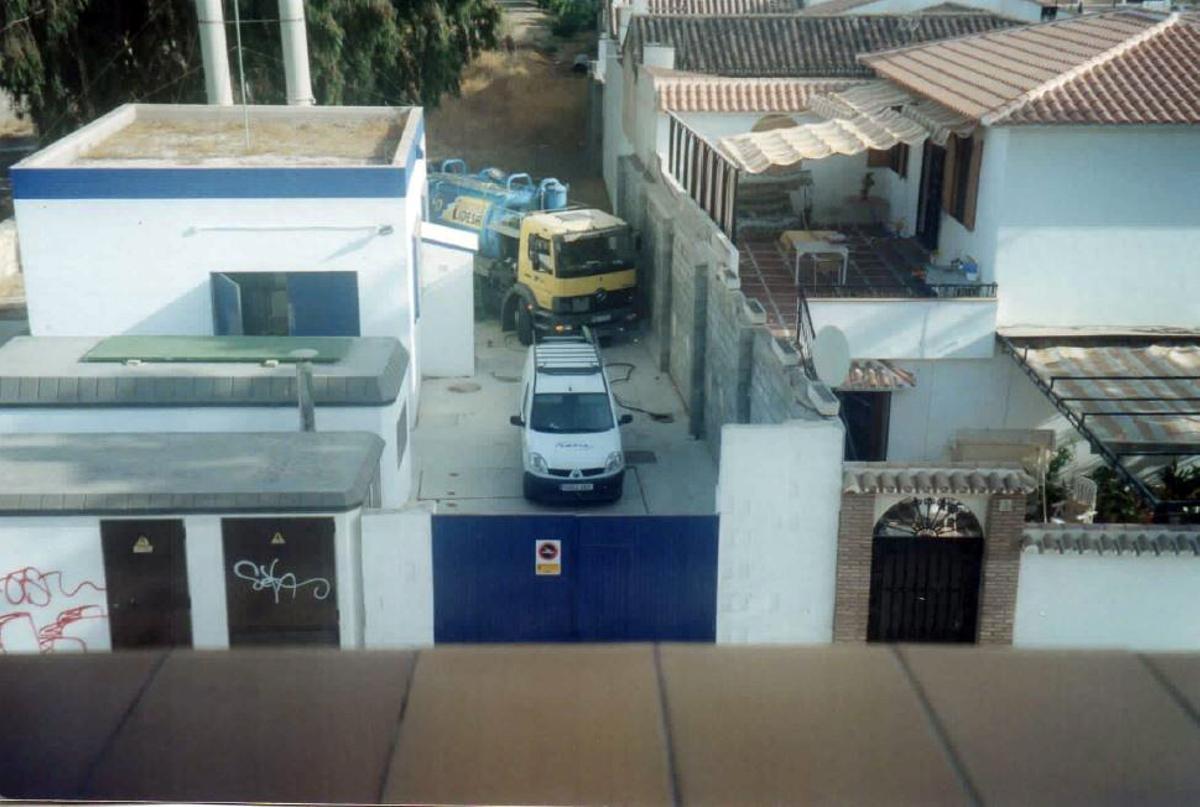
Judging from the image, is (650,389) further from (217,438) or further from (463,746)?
(463,746)

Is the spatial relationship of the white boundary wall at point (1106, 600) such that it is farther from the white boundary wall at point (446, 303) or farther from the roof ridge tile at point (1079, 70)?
the white boundary wall at point (446, 303)

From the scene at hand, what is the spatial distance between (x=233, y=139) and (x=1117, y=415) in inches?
654

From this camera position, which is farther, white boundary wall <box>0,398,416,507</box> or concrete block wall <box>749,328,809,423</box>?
white boundary wall <box>0,398,416,507</box>

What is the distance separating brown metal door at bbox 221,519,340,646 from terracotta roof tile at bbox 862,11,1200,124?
Result: 1085 centimetres

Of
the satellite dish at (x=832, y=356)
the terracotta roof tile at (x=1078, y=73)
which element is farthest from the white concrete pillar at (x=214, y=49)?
the satellite dish at (x=832, y=356)

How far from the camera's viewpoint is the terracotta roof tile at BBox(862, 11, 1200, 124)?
17.1 meters

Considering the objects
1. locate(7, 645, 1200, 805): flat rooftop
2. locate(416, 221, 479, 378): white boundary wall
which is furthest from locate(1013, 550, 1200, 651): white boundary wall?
locate(416, 221, 479, 378): white boundary wall

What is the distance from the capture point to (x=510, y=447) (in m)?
20.4

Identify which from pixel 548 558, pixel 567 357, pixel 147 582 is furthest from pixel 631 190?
pixel 147 582

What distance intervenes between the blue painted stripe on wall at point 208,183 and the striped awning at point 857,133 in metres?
5.52

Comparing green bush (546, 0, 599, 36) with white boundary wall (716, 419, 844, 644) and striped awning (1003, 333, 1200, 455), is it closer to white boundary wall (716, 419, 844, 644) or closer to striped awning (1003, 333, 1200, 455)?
striped awning (1003, 333, 1200, 455)

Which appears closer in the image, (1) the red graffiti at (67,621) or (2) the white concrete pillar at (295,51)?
(1) the red graffiti at (67,621)

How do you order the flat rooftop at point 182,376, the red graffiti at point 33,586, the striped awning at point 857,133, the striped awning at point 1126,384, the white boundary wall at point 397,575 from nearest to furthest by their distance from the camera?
the red graffiti at point 33,586 → the white boundary wall at point 397,575 → the striped awning at point 1126,384 → the flat rooftop at point 182,376 → the striped awning at point 857,133

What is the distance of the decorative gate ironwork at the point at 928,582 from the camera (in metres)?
12.9
